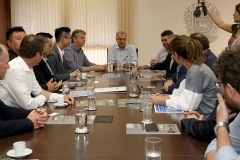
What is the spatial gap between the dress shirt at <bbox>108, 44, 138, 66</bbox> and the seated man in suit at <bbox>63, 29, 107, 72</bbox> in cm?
50

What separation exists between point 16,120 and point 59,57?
3.08 m

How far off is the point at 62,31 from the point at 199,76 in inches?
125

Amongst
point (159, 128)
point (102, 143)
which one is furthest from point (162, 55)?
point (102, 143)

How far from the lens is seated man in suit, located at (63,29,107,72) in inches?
222

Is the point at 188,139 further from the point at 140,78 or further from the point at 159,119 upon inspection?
the point at 140,78

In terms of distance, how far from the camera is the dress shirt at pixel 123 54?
640 cm

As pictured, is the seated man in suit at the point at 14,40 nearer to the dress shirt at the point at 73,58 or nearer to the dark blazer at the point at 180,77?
the dress shirt at the point at 73,58

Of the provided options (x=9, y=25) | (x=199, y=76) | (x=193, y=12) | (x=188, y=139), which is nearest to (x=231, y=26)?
(x=193, y=12)

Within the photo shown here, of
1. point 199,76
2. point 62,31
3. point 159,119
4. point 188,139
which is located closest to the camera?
point 188,139

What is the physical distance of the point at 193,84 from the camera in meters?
2.63

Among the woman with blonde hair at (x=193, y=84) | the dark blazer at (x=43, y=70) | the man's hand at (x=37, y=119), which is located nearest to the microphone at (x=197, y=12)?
the dark blazer at (x=43, y=70)

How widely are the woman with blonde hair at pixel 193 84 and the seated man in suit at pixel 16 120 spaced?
1033 millimetres

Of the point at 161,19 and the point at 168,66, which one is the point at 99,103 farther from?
the point at 161,19

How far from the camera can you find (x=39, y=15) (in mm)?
7254
